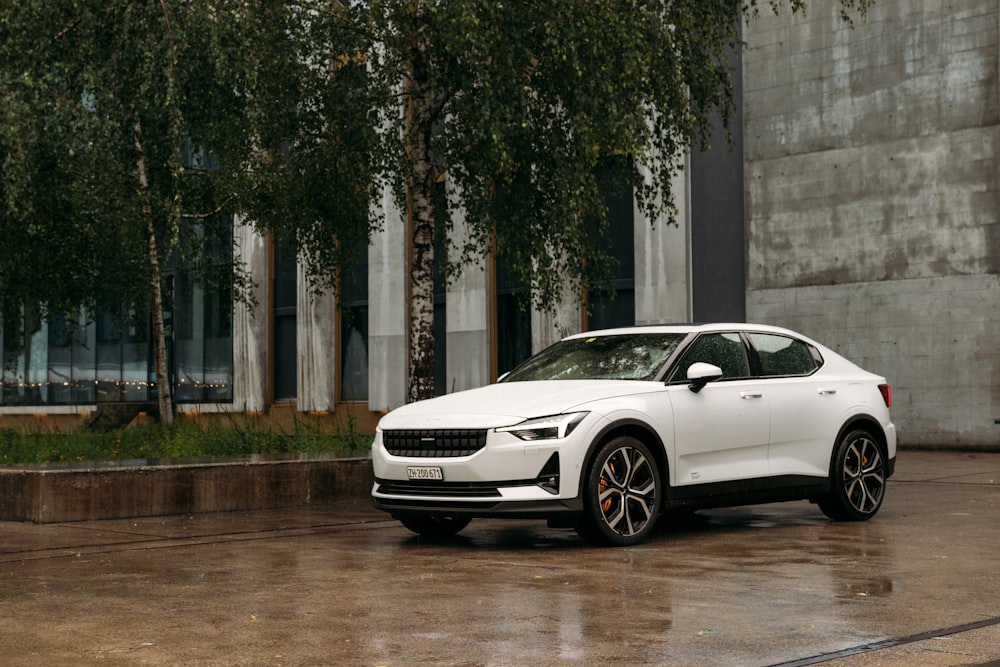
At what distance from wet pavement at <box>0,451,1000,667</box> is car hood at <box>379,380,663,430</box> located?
2.94ft

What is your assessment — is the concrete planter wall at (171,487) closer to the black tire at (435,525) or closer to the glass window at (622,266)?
the black tire at (435,525)

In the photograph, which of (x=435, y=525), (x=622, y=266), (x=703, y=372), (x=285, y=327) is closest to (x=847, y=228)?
(x=622, y=266)

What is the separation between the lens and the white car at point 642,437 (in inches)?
→ 378

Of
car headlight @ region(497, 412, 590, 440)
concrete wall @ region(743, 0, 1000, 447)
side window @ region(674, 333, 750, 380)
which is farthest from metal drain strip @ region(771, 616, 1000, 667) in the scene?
concrete wall @ region(743, 0, 1000, 447)

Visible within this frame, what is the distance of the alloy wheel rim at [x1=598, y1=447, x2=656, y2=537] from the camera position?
32.0 feet

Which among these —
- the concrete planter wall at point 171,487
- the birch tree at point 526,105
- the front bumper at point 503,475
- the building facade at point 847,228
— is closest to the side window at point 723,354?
the front bumper at point 503,475

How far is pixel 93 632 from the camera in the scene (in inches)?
255

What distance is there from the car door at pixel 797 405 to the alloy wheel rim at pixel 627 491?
4.60 feet

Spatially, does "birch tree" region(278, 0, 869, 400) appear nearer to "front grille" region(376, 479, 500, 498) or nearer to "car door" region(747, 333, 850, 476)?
"car door" region(747, 333, 850, 476)

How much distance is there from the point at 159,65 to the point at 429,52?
308cm

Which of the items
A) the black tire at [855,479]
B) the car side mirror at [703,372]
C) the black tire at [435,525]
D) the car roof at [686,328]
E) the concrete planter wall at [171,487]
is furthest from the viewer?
the concrete planter wall at [171,487]

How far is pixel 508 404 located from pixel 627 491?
103 cm

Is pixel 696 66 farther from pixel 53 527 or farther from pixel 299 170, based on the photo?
pixel 53 527

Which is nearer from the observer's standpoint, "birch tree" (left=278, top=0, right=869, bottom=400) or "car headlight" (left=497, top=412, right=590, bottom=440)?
"car headlight" (left=497, top=412, right=590, bottom=440)
